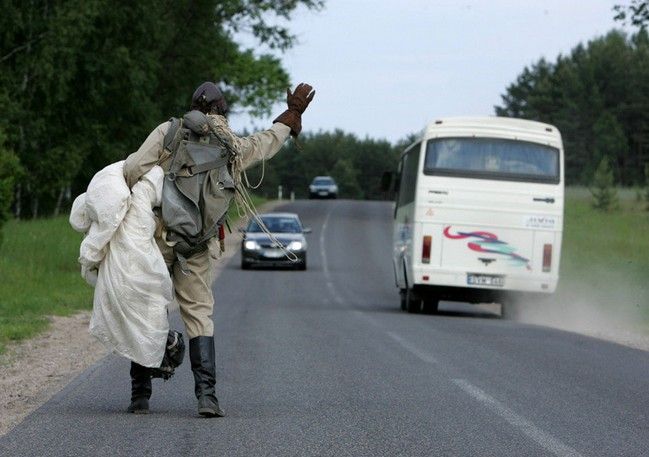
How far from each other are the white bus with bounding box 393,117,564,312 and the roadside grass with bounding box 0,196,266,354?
5.76 meters

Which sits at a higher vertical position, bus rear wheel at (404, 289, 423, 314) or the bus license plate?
the bus license plate

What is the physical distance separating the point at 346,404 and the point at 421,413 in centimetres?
68

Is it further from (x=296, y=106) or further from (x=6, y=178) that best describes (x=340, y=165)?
(x=296, y=106)

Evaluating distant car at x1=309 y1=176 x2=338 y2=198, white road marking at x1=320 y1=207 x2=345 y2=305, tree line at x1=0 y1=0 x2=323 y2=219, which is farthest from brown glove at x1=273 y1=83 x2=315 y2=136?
distant car at x1=309 y1=176 x2=338 y2=198

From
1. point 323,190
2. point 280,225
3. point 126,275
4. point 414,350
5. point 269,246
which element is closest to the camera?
point 126,275

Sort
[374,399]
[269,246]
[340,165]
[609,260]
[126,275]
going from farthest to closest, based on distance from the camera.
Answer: [340,165] < [609,260] < [269,246] < [374,399] < [126,275]

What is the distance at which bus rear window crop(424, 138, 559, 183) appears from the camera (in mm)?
23062

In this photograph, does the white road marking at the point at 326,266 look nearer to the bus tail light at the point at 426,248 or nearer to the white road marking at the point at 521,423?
the bus tail light at the point at 426,248

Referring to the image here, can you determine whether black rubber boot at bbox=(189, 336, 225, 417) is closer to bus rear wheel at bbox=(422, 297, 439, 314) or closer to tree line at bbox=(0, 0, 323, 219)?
bus rear wheel at bbox=(422, 297, 439, 314)

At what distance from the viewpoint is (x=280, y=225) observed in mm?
39594

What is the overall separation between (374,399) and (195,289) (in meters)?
1.82

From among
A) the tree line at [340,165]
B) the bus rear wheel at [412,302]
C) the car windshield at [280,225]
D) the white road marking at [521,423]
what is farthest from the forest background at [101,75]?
the tree line at [340,165]

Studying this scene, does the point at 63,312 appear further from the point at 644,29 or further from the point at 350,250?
the point at 350,250

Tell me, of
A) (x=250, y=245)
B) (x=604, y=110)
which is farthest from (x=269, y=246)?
(x=604, y=110)
